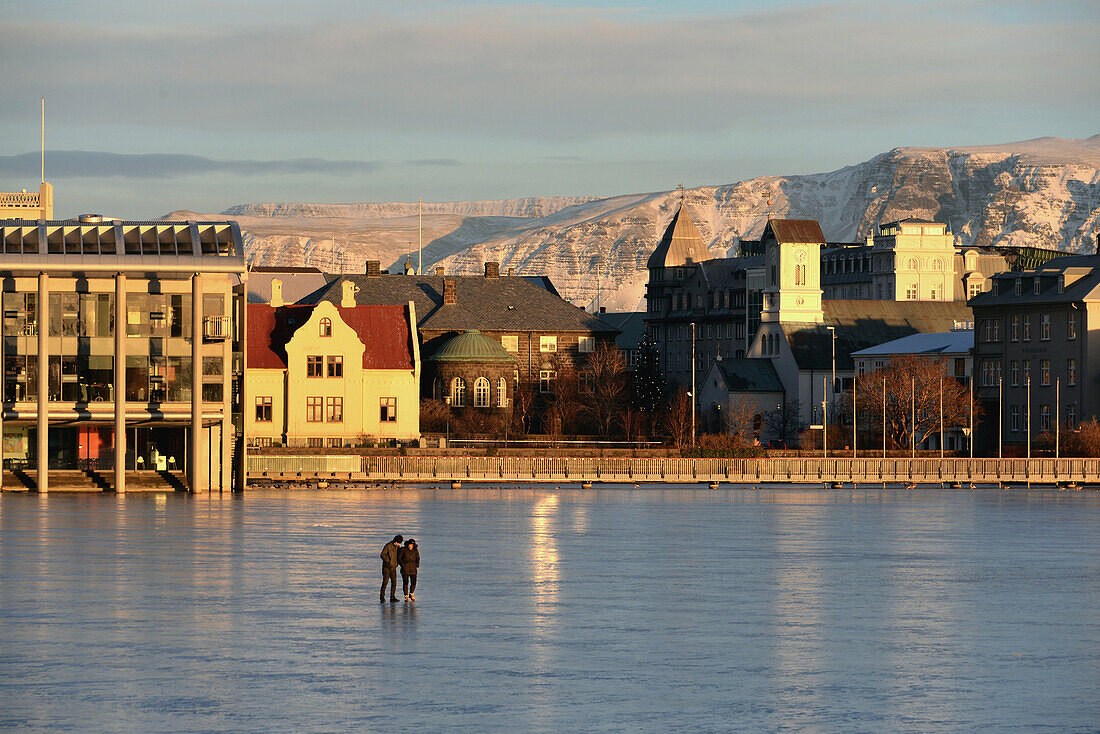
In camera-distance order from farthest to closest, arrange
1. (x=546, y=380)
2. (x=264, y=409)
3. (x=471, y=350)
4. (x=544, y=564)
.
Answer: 1. (x=546, y=380)
2. (x=471, y=350)
3. (x=264, y=409)
4. (x=544, y=564)

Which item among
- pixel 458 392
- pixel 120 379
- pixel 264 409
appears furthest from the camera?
pixel 458 392

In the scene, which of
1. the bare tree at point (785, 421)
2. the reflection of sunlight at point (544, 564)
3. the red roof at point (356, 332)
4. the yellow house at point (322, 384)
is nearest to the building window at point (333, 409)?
the yellow house at point (322, 384)

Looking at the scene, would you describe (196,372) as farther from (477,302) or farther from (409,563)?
(477,302)

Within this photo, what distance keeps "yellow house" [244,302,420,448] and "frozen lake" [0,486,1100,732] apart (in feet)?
143

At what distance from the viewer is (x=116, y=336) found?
87500 mm

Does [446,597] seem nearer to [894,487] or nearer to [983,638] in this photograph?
[983,638]

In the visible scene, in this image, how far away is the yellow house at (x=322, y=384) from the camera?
369ft

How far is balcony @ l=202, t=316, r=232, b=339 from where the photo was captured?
291 feet

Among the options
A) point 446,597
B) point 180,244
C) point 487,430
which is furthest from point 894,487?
point 446,597

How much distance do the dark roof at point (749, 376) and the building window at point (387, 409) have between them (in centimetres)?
4231

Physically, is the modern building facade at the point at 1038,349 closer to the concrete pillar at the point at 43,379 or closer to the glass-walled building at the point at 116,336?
the glass-walled building at the point at 116,336

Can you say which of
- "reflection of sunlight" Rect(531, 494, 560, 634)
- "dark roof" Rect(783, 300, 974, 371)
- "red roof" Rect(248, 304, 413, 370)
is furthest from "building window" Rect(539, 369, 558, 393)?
"reflection of sunlight" Rect(531, 494, 560, 634)

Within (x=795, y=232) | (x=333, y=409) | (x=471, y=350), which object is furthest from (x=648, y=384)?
(x=333, y=409)

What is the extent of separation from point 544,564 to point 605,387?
8836cm
